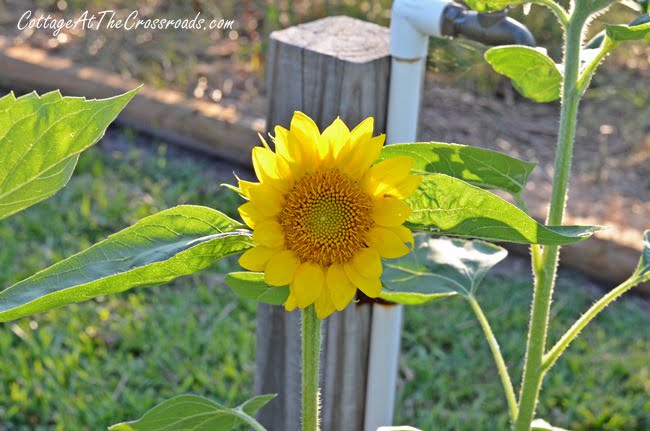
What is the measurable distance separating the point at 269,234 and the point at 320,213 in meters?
0.06

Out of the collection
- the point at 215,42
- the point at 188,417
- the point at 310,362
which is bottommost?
the point at 215,42

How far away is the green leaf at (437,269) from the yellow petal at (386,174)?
402 mm

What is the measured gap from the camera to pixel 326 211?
92 centimetres

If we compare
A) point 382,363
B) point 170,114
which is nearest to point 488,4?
point 382,363

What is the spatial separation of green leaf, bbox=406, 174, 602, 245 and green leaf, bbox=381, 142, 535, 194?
0.10 metres

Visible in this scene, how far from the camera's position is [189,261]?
0.90 m

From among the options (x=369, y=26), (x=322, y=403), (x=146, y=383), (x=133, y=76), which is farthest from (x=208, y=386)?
(x=133, y=76)

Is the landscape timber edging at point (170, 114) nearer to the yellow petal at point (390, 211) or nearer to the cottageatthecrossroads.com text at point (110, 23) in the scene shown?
the cottageatthecrossroads.com text at point (110, 23)

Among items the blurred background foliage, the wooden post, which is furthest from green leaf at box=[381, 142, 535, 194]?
the blurred background foliage

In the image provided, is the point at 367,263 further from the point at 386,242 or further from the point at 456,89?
the point at 456,89

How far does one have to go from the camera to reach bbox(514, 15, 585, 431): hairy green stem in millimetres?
1147

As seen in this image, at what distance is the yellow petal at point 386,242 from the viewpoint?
36.5 inches

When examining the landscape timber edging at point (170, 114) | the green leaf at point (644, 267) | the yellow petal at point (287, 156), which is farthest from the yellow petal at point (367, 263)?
the landscape timber edging at point (170, 114)

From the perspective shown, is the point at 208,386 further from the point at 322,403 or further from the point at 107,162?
the point at 107,162
